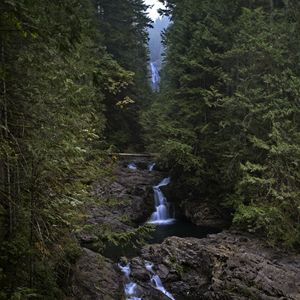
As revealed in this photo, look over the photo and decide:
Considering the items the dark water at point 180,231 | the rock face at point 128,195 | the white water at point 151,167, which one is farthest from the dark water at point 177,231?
the white water at point 151,167

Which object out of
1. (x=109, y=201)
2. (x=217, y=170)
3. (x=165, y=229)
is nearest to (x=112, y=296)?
(x=109, y=201)

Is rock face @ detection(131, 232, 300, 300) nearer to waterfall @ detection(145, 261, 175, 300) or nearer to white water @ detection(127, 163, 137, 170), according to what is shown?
waterfall @ detection(145, 261, 175, 300)

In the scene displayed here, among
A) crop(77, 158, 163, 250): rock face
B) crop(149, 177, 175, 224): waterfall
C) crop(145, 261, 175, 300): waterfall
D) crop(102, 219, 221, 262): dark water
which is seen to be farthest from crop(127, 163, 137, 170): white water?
crop(145, 261, 175, 300): waterfall

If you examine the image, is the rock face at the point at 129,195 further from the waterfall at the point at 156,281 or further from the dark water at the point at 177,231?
the waterfall at the point at 156,281

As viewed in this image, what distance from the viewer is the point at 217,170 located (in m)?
19.4

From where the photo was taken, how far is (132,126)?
102 feet

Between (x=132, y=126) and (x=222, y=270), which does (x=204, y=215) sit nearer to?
(x=222, y=270)

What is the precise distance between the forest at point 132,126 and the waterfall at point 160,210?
0.84 meters

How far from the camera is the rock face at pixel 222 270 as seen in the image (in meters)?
11.4

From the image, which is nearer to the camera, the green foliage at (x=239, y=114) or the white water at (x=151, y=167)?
the green foliage at (x=239, y=114)

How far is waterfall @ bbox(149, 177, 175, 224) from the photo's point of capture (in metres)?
20.4

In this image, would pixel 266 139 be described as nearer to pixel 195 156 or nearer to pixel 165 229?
pixel 195 156

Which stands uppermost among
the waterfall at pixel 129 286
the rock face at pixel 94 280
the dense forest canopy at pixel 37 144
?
the dense forest canopy at pixel 37 144

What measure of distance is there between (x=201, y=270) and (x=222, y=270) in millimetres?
815
